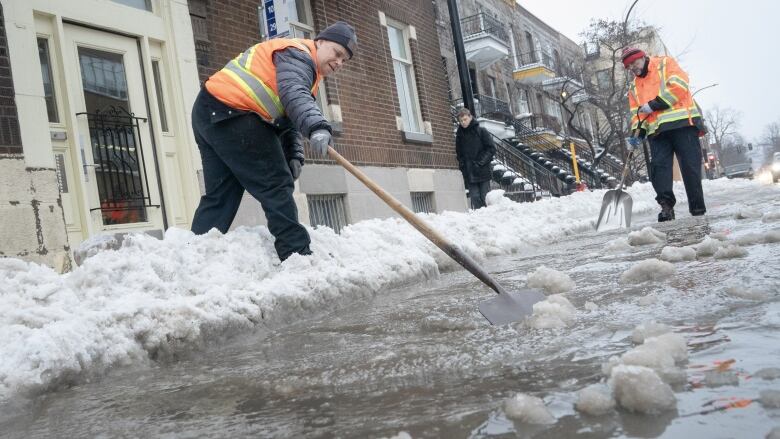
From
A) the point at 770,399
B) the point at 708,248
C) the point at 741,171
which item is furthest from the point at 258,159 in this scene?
the point at 741,171

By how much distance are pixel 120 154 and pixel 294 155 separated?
2614mm

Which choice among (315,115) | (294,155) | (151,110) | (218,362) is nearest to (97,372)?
(218,362)

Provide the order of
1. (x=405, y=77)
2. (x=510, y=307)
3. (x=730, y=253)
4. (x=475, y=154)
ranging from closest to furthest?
(x=510, y=307) < (x=730, y=253) < (x=475, y=154) < (x=405, y=77)

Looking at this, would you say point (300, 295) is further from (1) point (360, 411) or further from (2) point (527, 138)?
(2) point (527, 138)

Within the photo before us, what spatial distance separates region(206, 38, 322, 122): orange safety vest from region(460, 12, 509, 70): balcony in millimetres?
21290

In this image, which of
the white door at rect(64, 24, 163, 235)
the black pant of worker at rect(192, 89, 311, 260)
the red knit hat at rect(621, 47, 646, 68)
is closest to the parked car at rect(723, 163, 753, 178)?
the red knit hat at rect(621, 47, 646, 68)

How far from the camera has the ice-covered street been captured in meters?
1.67

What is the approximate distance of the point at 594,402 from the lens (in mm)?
1620

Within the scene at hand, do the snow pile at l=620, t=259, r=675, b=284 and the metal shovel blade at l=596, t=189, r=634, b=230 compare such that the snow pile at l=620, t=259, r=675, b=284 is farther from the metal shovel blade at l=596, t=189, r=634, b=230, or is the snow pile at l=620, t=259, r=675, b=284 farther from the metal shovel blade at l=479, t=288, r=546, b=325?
the metal shovel blade at l=596, t=189, r=634, b=230

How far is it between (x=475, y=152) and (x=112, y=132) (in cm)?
591

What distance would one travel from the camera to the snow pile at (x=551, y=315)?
2.59 m

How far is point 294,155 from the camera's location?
499 cm

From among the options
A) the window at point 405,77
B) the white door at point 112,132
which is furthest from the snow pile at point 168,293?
the window at point 405,77

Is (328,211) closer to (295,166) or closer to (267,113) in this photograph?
(295,166)
